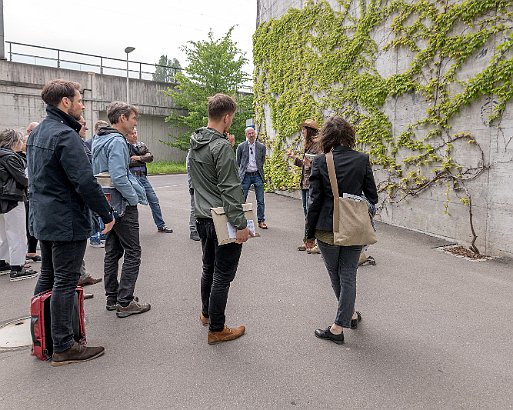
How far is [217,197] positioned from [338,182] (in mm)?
963

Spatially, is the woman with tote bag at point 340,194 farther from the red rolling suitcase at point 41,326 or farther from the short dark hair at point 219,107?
the red rolling suitcase at point 41,326

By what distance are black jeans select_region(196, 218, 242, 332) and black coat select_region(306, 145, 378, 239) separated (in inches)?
27.0

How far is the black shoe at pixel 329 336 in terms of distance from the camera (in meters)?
3.53

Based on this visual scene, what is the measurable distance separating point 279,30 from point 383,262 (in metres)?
8.36

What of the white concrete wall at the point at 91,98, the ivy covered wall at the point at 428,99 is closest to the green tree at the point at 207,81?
the white concrete wall at the point at 91,98

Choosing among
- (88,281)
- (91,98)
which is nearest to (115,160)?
(88,281)

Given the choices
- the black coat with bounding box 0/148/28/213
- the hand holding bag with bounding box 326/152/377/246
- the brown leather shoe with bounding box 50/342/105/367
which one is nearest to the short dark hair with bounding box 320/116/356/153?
the hand holding bag with bounding box 326/152/377/246

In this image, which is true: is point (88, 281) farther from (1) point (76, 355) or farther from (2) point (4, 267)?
(1) point (76, 355)

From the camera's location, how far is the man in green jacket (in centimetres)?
324

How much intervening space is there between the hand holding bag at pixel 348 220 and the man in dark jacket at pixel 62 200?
5.70ft

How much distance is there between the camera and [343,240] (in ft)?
11.1

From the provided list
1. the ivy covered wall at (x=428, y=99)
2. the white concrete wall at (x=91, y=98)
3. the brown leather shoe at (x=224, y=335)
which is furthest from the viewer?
the white concrete wall at (x=91, y=98)

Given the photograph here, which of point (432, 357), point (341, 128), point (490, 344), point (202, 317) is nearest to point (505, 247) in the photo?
point (490, 344)

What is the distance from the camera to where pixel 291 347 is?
3.45 metres
